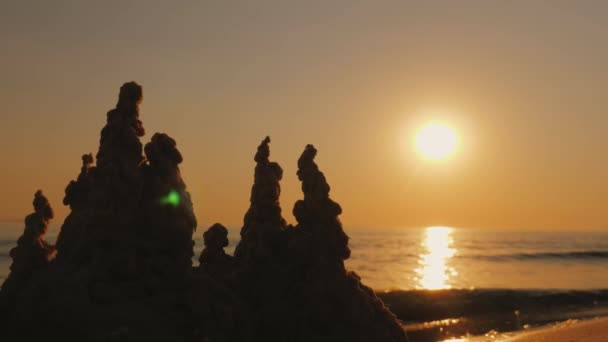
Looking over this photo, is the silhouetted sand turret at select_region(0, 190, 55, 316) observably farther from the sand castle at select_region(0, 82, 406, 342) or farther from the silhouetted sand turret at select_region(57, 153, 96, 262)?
the silhouetted sand turret at select_region(57, 153, 96, 262)

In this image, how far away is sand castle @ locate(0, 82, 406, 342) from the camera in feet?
60.2

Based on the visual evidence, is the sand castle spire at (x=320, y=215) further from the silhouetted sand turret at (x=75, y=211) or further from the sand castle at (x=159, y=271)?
the silhouetted sand turret at (x=75, y=211)

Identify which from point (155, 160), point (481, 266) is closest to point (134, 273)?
point (155, 160)

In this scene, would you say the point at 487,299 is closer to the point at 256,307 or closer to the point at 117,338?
the point at 256,307

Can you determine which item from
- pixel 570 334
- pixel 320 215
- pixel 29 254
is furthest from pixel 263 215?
pixel 570 334

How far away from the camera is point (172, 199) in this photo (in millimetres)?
19953

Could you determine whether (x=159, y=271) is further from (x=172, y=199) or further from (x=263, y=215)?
(x=263, y=215)

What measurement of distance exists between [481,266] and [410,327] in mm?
89712

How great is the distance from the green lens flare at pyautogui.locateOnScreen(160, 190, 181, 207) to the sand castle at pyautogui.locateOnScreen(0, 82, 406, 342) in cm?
3

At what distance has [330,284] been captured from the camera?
2409cm

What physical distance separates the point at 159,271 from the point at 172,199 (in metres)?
2.37

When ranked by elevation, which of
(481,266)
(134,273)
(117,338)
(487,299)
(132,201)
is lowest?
(117,338)

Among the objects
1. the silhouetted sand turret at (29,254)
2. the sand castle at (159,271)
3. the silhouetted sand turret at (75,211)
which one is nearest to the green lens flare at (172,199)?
the sand castle at (159,271)

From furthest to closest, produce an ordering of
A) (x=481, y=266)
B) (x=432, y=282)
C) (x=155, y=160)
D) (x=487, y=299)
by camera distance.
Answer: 1. (x=481, y=266)
2. (x=432, y=282)
3. (x=487, y=299)
4. (x=155, y=160)
